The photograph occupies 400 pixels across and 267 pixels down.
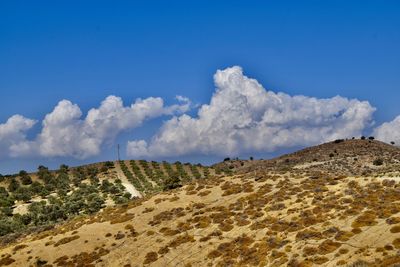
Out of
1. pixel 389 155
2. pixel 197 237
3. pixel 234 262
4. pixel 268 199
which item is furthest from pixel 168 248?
pixel 389 155

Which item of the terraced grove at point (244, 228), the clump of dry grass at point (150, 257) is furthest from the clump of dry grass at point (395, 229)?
Answer: the clump of dry grass at point (150, 257)

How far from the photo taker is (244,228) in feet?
183

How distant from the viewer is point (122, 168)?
498 feet

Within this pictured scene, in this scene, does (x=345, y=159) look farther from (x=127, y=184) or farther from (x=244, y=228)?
(x=127, y=184)

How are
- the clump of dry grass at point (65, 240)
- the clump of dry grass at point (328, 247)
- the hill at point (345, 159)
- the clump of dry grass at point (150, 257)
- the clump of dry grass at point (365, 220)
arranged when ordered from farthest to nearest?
the hill at point (345, 159), the clump of dry grass at point (65, 240), the clump of dry grass at point (150, 257), the clump of dry grass at point (365, 220), the clump of dry grass at point (328, 247)

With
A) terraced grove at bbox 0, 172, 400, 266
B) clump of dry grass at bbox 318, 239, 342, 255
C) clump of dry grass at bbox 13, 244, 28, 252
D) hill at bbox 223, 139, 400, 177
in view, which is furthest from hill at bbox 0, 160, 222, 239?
clump of dry grass at bbox 318, 239, 342, 255

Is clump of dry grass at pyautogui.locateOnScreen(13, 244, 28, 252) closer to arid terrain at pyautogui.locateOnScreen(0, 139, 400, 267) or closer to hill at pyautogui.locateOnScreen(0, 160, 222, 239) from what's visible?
arid terrain at pyautogui.locateOnScreen(0, 139, 400, 267)

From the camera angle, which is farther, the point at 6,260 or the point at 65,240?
the point at 65,240

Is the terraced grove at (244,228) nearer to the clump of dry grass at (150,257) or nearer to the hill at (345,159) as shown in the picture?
the clump of dry grass at (150,257)

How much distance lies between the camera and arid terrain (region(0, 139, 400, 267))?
44.2 meters

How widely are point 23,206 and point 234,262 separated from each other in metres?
79.5

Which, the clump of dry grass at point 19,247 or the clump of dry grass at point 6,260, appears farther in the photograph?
the clump of dry grass at point 19,247

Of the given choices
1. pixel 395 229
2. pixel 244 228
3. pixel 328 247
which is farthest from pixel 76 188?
pixel 395 229

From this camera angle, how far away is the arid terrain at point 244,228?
145 feet
